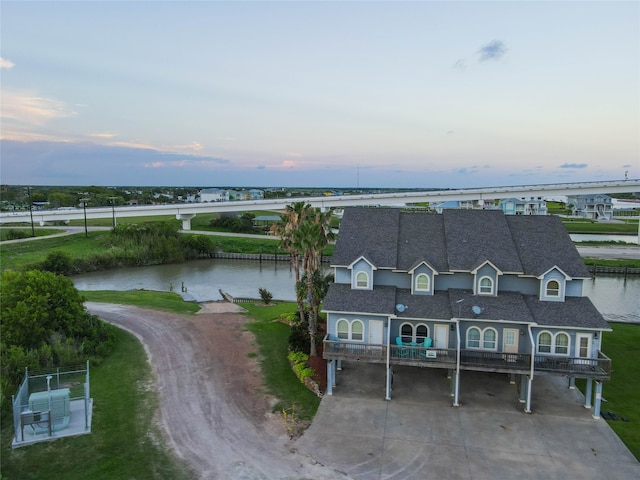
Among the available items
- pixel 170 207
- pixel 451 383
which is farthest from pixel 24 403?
pixel 170 207

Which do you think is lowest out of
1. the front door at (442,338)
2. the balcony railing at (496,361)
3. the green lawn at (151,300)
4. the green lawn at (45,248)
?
the green lawn at (151,300)

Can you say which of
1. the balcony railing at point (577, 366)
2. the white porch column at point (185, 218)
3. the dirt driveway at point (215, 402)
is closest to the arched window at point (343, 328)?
the dirt driveway at point (215, 402)

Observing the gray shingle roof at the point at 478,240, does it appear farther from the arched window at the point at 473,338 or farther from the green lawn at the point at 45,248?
the green lawn at the point at 45,248

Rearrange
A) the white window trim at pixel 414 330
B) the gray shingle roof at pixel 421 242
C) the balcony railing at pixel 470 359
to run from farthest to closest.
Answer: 1. the gray shingle roof at pixel 421 242
2. the white window trim at pixel 414 330
3. the balcony railing at pixel 470 359

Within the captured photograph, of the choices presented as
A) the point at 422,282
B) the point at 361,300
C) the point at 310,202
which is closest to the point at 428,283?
the point at 422,282

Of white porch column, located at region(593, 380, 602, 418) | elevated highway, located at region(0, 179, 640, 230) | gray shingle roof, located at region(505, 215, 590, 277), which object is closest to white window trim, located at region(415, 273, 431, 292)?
gray shingle roof, located at region(505, 215, 590, 277)

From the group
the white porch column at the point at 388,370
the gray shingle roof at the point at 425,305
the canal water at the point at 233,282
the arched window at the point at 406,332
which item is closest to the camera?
the white porch column at the point at 388,370

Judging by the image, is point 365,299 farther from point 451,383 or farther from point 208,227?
point 208,227
